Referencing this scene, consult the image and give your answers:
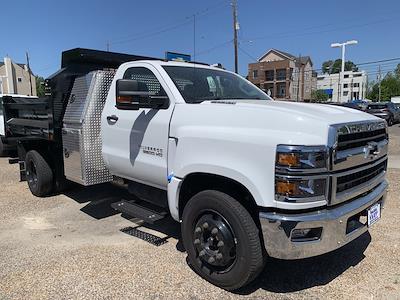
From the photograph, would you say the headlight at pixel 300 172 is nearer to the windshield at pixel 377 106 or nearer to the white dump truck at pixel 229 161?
the white dump truck at pixel 229 161

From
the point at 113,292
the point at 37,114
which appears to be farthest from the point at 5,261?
the point at 37,114

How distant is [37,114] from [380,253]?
5.46m

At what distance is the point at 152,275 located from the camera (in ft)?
12.6

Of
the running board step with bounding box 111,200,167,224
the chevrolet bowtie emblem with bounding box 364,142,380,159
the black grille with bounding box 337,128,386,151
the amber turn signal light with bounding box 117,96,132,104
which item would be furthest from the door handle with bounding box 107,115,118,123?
the chevrolet bowtie emblem with bounding box 364,142,380,159

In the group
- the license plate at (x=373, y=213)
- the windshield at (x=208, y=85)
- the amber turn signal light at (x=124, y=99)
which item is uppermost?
the windshield at (x=208, y=85)

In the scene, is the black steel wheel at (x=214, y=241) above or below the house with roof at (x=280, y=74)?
below

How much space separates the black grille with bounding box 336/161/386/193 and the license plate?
0.95ft

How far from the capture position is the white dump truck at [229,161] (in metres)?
2.98

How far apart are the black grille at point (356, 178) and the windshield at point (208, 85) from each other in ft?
5.43

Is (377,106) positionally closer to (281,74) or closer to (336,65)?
(281,74)

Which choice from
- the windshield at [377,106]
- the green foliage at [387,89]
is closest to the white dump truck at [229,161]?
the windshield at [377,106]

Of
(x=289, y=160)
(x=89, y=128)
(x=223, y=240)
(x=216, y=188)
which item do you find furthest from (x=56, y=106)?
(x=289, y=160)

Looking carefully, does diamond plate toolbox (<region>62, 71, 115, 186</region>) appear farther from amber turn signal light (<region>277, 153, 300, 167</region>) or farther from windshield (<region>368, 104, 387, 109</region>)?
windshield (<region>368, 104, 387, 109</region>)

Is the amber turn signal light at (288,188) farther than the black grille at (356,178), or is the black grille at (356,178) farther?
the black grille at (356,178)
